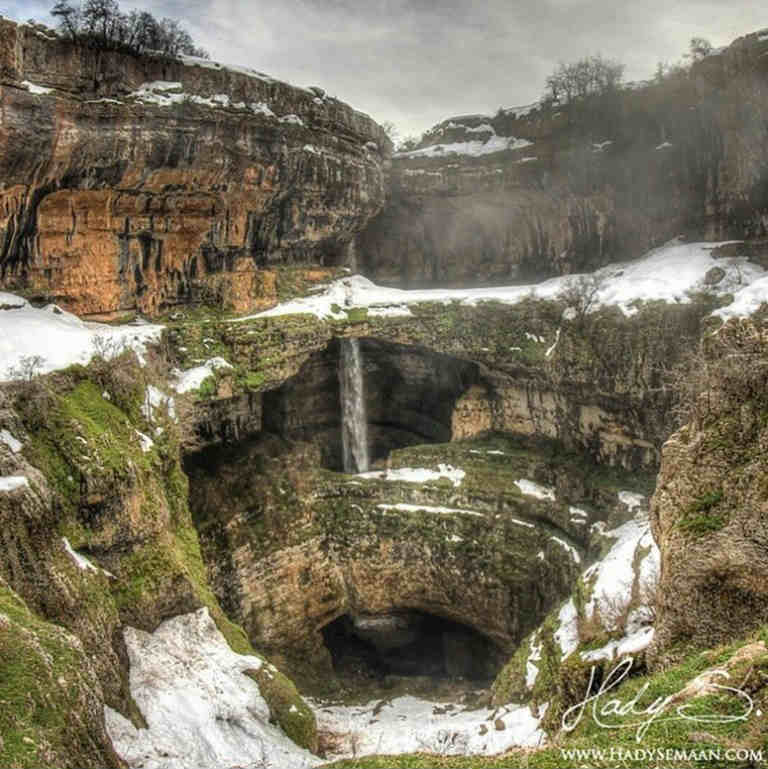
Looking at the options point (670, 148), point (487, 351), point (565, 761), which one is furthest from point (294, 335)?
point (565, 761)

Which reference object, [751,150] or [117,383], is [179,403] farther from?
[751,150]

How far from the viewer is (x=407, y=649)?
2650 centimetres

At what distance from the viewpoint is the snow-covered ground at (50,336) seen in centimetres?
1798

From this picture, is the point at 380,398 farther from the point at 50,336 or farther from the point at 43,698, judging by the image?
the point at 43,698

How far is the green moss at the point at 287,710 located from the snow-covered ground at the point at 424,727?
1.30 metres

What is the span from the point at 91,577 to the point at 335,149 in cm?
2263

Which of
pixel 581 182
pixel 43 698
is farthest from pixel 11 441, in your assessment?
pixel 581 182

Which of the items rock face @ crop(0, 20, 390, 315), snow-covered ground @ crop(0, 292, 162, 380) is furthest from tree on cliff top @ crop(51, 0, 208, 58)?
snow-covered ground @ crop(0, 292, 162, 380)

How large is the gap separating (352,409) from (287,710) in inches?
715

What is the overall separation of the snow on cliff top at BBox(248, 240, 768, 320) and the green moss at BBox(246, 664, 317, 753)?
16.1 m

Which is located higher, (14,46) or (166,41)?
(166,41)

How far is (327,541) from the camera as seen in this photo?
2658cm

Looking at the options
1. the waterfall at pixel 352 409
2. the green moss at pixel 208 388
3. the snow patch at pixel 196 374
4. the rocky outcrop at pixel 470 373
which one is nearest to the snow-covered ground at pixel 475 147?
the rocky outcrop at pixel 470 373

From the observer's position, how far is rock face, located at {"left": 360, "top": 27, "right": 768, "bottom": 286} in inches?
1044
